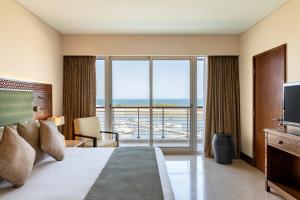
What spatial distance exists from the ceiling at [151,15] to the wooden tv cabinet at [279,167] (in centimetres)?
182

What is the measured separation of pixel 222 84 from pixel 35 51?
3.51 meters

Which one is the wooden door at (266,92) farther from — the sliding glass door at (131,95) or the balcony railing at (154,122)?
the sliding glass door at (131,95)

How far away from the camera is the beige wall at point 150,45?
4.96 meters

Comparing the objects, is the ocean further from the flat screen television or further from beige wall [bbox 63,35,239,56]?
the flat screen television

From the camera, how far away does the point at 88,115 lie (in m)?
5.03

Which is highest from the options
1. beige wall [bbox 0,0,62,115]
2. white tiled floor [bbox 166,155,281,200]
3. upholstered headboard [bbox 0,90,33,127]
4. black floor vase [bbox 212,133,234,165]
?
beige wall [bbox 0,0,62,115]

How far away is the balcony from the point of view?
212 inches

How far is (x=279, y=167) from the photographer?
10.7ft

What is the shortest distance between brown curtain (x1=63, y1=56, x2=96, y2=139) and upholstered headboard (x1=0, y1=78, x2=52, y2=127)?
661 mm

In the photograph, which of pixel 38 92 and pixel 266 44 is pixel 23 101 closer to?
pixel 38 92

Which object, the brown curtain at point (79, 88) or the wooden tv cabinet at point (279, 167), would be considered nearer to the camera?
the wooden tv cabinet at point (279, 167)

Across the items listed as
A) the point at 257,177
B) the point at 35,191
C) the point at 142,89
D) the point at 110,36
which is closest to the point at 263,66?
the point at 257,177

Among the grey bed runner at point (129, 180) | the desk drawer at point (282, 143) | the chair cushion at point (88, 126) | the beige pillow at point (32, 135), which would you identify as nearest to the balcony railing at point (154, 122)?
the chair cushion at point (88, 126)

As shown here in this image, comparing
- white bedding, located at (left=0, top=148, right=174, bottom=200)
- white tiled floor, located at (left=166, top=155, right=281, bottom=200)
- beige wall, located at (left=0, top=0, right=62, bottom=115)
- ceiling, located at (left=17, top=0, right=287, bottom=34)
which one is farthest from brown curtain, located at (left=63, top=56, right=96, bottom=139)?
white bedding, located at (left=0, top=148, right=174, bottom=200)
